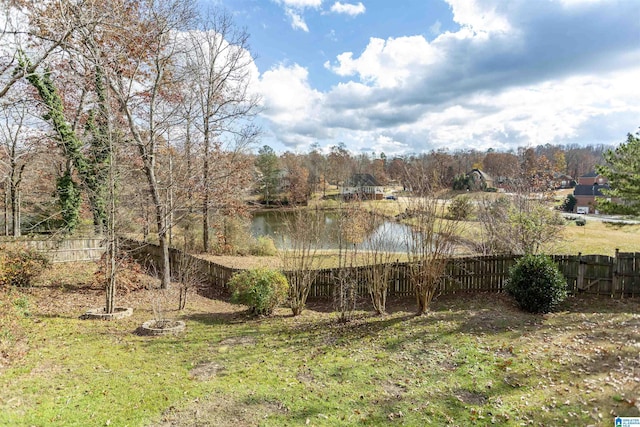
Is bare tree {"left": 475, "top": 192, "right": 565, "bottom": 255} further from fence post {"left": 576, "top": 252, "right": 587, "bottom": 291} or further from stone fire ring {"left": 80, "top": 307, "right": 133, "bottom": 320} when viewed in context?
stone fire ring {"left": 80, "top": 307, "right": 133, "bottom": 320}

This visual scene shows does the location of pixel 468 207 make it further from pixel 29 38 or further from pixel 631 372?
pixel 29 38

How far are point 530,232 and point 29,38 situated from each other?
46.1ft

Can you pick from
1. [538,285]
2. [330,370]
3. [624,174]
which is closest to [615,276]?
[538,285]

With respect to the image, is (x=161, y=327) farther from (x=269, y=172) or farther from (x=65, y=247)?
(x=269, y=172)

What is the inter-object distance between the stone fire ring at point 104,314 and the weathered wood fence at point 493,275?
1563 mm

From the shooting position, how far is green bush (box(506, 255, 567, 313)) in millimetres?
7945

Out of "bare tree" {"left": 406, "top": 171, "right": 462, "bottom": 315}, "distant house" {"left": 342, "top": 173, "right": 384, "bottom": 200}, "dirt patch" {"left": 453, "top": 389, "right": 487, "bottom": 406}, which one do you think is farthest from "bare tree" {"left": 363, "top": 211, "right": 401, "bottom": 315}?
"dirt patch" {"left": 453, "top": 389, "right": 487, "bottom": 406}

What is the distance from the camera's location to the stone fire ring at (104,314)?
805 cm

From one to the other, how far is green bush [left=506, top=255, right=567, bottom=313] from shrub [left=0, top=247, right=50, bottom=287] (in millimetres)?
13031

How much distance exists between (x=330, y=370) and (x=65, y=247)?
497 inches

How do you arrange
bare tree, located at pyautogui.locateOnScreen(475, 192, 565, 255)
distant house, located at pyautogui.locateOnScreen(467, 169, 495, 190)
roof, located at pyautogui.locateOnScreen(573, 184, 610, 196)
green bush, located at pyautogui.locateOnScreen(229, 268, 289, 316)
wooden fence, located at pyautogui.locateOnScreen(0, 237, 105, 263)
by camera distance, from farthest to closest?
roof, located at pyautogui.locateOnScreen(573, 184, 610, 196) < distant house, located at pyautogui.locateOnScreen(467, 169, 495, 190) < wooden fence, located at pyautogui.locateOnScreen(0, 237, 105, 263) < bare tree, located at pyautogui.locateOnScreen(475, 192, 565, 255) < green bush, located at pyautogui.locateOnScreen(229, 268, 289, 316)

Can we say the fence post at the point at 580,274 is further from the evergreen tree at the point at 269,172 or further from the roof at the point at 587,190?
the roof at the point at 587,190

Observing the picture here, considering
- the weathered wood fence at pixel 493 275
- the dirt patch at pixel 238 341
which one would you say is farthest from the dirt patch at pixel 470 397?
the weathered wood fence at pixel 493 275

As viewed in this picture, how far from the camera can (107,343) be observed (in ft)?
21.2
